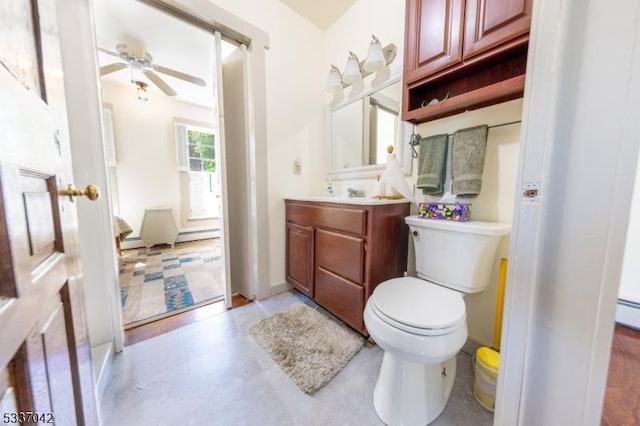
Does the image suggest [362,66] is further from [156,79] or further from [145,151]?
[145,151]

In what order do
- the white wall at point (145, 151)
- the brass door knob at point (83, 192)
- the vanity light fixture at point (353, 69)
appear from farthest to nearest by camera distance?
the white wall at point (145, 151) → the vanity light fixture at point (353, 69) → the brass door knob at point (83, 192)

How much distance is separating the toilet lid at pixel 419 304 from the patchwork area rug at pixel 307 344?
0.49 metres

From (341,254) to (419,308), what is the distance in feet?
1.94

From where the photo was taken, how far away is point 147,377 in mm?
1099

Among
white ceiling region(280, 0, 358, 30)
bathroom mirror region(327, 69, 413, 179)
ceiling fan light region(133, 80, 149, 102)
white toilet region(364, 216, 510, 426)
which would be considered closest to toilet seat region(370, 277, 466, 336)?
white toilet region(364, 216, 510, 426)

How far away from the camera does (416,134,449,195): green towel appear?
4.15ft

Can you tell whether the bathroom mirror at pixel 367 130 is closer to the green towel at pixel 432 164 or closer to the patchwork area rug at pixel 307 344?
the green towel at pixel 432 164

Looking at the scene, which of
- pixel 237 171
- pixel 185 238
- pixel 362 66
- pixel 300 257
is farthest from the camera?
pixel 185 238

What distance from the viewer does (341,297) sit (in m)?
1.42

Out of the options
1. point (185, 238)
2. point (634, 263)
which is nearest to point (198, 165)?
point (185, 238)

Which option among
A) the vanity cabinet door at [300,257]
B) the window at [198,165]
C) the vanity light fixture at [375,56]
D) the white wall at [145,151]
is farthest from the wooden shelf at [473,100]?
the white wall at [145,151]

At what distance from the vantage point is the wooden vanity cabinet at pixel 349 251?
4.11ft

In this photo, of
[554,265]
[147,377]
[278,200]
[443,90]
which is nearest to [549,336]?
[554,265]

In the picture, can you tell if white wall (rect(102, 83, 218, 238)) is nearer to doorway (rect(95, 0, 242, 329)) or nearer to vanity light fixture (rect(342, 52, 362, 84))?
doorway (rect(95, 0, 242, 329))
